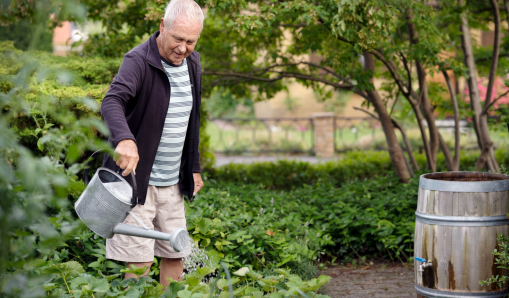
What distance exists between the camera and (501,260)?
8.10 feet

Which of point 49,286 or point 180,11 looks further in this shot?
point 180,11

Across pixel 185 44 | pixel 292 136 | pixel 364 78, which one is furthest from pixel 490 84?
pixel 292 136

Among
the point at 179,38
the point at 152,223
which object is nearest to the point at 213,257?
the point at 152,223

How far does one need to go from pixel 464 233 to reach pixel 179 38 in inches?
68.0

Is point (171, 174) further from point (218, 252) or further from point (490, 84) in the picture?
point (490, 84)

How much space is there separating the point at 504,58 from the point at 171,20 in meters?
5.10

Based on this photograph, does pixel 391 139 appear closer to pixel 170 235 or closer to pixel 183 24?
pixel 183 24

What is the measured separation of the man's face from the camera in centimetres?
230

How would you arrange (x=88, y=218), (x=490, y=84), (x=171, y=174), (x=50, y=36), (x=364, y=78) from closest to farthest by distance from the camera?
(x=88, y=218) < (x=171, y=174) < (x=364, y=78) < (x=490, y=84) < (x=50, y=36)

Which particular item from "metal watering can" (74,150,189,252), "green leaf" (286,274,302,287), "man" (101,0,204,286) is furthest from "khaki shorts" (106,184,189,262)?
"green leaf" (286,274,302,287)

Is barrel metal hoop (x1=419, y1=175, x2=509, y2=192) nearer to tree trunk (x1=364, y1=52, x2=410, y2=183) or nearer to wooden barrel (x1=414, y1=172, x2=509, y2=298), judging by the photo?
wooden barrel (x1=414, y1=172, x2=509, y2=298)

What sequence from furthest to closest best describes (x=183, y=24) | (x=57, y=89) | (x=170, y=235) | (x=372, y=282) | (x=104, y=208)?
1. (x=372, y=282)
2. (x=57, y=89)
3. (x=183, y=24)
4. (x=104, y=208)
5. (x=170, y=235)

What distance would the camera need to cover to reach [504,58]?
19.8 feet

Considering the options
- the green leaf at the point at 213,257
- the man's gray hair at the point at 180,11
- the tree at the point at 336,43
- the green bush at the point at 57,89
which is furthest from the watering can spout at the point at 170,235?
the tree at the point at 336,43
